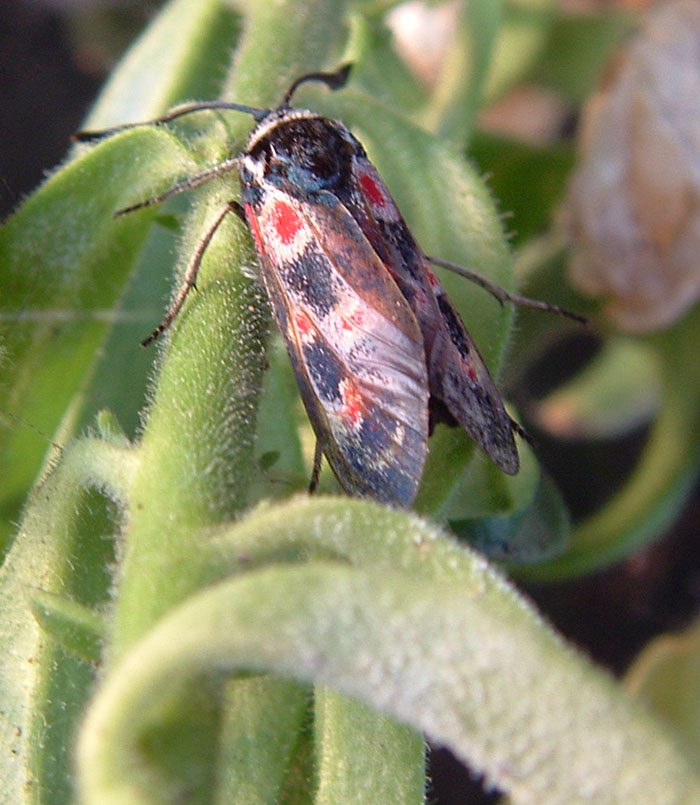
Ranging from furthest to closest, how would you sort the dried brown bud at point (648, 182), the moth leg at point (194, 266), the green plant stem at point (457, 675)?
the dried brown bud at point (648, 182) → the moth leg at point (194, 266) → the green plant stem at point (457, 675)

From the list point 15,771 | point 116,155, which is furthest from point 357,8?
point 15,771

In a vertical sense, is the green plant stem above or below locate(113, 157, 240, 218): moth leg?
above

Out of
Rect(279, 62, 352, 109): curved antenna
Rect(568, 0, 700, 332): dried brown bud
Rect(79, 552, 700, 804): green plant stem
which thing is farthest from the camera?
Rect(568, 0, 700, 332): dried brown bud

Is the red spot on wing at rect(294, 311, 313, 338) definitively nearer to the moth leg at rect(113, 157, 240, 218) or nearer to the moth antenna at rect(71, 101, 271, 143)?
the moth leg at rect(113, 157, 240, 218)

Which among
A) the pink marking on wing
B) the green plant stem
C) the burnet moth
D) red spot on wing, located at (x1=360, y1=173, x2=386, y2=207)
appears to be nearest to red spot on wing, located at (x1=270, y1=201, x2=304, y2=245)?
the burnet moth

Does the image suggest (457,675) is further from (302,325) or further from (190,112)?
(190,112)

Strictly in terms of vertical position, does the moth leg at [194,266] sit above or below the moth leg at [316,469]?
above

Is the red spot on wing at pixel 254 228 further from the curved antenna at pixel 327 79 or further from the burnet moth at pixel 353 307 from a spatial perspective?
the curved antenna at pixel 327 79

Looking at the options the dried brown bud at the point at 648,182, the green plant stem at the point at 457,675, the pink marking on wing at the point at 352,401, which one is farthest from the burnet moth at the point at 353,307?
the dried brown bud at the point at 648,182
